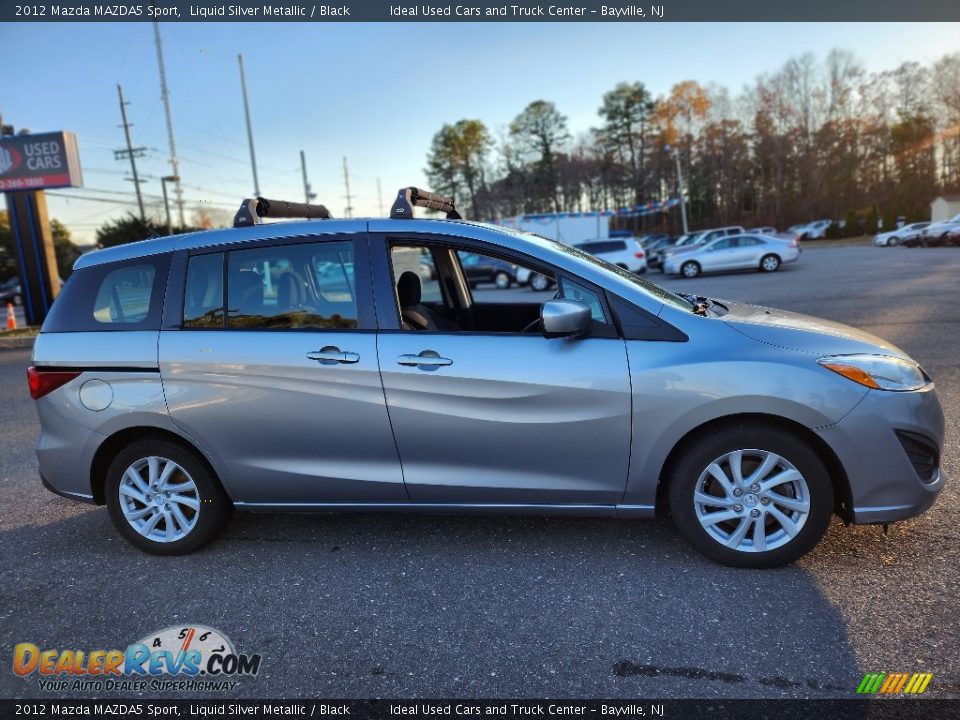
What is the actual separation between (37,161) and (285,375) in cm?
1898

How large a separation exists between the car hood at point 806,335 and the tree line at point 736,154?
6932 centimetres

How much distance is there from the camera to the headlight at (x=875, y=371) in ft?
9.62

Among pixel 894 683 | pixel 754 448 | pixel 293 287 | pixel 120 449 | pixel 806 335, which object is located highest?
pixel 293 287

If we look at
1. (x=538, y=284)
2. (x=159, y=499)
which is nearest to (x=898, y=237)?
(x=538, y=284)

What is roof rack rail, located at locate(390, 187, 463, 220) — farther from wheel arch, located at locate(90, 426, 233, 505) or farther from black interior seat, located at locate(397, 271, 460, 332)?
wheel arch, located at locate(90, 426, 233, 505)

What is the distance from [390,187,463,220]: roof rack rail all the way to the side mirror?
3.56 feet

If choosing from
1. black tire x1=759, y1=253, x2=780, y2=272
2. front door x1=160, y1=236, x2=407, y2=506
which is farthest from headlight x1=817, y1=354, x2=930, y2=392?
black tire x1=759, y1=253, x2=780, y2=272

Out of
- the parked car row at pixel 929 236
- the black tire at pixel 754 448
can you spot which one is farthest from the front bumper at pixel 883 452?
the parked car row at pixel 929 236

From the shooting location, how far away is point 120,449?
12.0 ft

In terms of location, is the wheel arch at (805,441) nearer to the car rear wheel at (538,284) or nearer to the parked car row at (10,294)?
the car rear wheel at (538,284)

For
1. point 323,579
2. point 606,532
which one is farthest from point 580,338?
point 323,579

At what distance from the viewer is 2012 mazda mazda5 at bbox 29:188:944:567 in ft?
9.71

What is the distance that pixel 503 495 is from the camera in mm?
3229

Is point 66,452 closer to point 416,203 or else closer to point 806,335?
point 416,203
